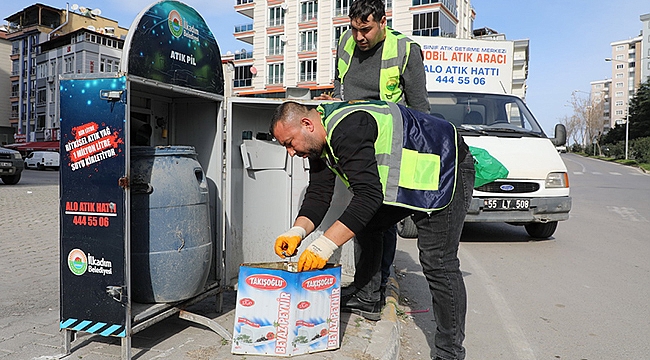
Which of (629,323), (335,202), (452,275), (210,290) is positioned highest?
(335,202)

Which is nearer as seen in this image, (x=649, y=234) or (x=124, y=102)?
(x=124, y=102)

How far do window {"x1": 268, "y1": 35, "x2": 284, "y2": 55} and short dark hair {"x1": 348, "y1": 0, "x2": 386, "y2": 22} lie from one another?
53.4 m

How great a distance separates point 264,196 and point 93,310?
6.23 ft

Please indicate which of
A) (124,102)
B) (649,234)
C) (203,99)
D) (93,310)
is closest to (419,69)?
(203,99)

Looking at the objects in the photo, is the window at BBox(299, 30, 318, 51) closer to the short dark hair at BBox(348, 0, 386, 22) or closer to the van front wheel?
the van front wheel

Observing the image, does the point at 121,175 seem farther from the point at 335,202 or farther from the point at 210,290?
the point at 335,202

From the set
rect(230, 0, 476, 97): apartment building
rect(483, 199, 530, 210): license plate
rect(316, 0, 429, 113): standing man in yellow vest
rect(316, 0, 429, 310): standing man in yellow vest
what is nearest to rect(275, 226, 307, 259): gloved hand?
Answer: rect(316, 0, 429, 310): standing man in yellow vest

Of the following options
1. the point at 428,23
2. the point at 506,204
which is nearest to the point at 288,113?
the point at 506,204

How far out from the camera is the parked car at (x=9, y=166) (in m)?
18.4

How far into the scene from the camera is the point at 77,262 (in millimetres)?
3133

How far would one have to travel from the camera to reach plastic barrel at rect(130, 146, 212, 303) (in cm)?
333

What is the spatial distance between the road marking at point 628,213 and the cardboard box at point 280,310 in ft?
32.9

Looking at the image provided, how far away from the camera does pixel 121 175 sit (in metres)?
3.02

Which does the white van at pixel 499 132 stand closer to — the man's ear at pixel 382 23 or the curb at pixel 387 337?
the curb at pixel 387 337
